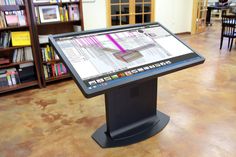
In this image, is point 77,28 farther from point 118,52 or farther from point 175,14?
point 175,14

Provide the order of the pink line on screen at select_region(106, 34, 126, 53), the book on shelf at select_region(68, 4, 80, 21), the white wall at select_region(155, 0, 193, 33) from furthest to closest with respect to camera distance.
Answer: the white wall at select_region(155, 0, 193, 33), the book on shelf at select_region(68, 4, 80, 21), the pink line on screen at select_region(106, 34, 126, 53)

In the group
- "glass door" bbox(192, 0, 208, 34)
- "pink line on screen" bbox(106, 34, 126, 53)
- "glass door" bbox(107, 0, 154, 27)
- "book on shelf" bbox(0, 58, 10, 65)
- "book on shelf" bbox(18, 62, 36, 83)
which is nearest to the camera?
"pink line on screen" bbox(106, 34, 126, 53)

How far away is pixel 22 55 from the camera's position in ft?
11.3

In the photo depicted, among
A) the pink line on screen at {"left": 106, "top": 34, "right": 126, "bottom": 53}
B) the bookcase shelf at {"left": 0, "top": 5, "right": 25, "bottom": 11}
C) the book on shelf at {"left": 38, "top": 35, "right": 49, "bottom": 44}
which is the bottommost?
the book on shelf at {"left": 38, "top": 35, "right": 49, "bottom": 44}

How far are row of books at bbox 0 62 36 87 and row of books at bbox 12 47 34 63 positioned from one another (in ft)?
0.35

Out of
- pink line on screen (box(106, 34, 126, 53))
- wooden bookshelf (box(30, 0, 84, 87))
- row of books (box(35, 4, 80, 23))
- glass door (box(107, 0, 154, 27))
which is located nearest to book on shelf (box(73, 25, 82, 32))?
wooden bookshelf (box(30, 0, 84, 87))

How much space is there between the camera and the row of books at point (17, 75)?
131 inches

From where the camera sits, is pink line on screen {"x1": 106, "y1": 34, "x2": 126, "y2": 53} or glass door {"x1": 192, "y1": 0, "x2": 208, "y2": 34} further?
glass door {"x1": 192, "y1": 0, "x2": 208, "y2": 34}

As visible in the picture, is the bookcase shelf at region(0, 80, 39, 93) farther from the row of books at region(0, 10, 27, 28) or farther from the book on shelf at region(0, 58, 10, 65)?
the row of books at region(0, 10, 27, 28)

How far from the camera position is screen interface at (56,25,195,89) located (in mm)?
1697

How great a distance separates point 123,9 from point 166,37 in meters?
3.79

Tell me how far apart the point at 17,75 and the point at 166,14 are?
4930 mm

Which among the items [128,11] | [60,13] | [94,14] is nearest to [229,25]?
[128,11]

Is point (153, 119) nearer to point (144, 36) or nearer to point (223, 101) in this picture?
point (144, 36)
